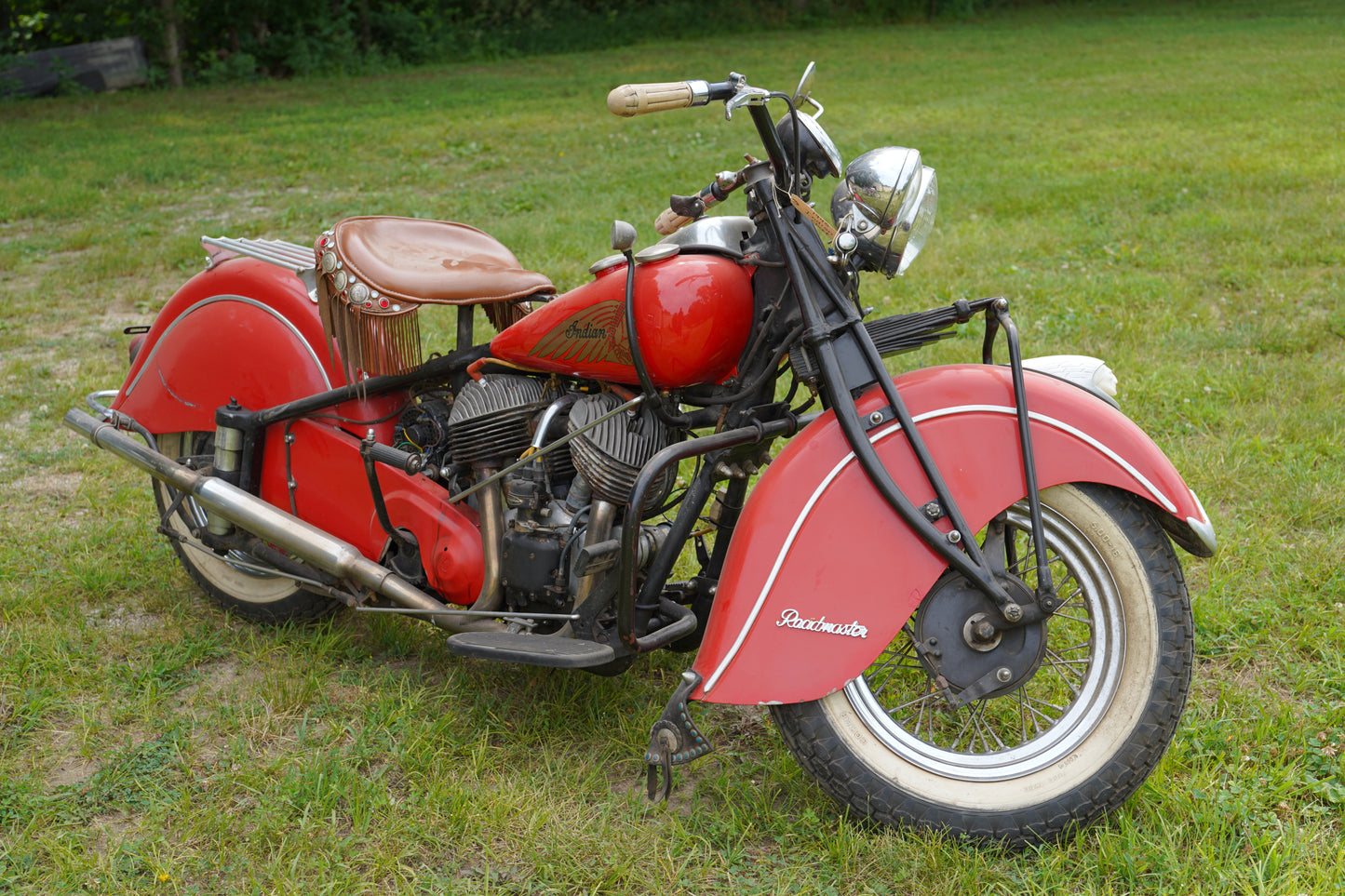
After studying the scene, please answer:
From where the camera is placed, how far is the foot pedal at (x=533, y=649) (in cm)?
251

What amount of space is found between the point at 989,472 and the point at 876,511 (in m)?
0.25

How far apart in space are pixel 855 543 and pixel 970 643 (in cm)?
33

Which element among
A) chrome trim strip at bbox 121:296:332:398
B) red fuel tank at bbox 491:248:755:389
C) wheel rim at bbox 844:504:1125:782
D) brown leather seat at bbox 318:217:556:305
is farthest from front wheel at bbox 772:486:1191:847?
chrome trim strip at bbox 121:296:332:398

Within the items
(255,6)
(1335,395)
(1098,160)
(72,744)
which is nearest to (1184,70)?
(1098,160)

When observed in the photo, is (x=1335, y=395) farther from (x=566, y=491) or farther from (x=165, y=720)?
(x=165, y=720)

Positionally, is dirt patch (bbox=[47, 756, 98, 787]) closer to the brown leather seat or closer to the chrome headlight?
the brown leather seat

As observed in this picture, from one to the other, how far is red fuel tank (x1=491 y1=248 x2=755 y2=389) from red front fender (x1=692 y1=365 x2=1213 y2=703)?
37 cm

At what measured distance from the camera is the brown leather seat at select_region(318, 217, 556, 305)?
9.26 feet

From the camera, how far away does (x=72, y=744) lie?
289cm

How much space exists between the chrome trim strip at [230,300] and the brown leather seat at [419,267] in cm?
38

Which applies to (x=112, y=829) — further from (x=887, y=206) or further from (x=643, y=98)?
(x=887, y=206)

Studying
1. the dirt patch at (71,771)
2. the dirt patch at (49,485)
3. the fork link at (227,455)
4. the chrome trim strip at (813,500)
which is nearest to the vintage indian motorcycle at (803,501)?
the chrome trim strip at (813,500)

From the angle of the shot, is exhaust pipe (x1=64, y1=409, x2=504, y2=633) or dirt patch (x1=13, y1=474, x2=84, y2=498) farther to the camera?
dirt patch (x1=13, y1=474, x2=84, y2=498)

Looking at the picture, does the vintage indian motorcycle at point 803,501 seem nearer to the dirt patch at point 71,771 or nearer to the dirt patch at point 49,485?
the dirt patch at point 71,771
